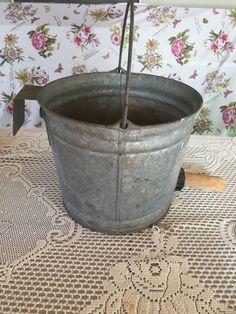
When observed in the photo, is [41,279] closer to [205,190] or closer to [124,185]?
[124,185]

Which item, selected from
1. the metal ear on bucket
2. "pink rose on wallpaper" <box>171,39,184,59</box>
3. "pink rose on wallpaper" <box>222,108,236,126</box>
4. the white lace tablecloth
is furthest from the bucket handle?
"pink rose on wallpaper" <box>222,108,236,126</box>

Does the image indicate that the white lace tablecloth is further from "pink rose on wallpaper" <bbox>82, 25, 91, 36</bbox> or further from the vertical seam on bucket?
"pink rose on wallpaper" <bbox>82, 25, 91, 36</bbox>

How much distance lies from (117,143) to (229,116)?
767 mm

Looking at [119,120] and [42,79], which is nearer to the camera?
[119,120]

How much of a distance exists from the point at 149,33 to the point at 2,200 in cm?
67

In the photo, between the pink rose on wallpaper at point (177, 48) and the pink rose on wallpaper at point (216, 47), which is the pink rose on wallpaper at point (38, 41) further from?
the pink rose on wallpaper at point (216, 47)

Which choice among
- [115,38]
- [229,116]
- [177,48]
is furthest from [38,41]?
[229,116]

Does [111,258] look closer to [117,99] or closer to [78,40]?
[117,99]

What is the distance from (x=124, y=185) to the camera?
56 cm

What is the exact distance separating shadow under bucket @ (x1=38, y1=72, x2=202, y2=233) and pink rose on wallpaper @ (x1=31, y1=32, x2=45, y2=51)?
454 millimetres

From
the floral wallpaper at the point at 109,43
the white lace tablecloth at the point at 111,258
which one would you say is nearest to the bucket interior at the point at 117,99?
the white lace tablecloth at the point at 111,258

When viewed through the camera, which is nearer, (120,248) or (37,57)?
(120,248)

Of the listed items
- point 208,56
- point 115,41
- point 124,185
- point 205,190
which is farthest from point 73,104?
point 208,56

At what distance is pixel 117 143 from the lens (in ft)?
1.68
